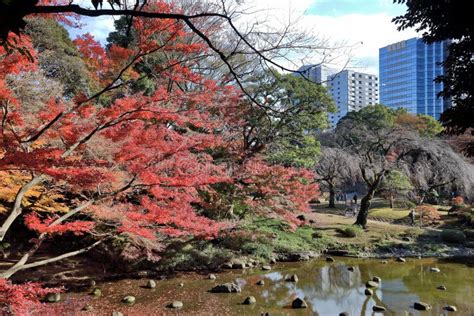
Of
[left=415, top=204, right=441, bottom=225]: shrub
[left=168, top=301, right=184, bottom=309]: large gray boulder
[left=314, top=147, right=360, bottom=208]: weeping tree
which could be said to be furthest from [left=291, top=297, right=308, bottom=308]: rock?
[left=415, top=204, right=441, bottom=225]: shrub

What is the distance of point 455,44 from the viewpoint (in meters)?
6.37

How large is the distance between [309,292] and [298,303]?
56.4 inches

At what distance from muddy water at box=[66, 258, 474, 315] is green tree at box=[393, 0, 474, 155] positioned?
483 centimetres

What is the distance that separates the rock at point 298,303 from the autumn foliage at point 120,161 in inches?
115

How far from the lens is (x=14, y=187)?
7.62m

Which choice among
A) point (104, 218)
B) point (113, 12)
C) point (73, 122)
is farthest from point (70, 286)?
point (113, 12)

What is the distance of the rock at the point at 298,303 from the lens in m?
9.16

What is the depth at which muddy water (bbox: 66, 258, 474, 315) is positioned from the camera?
8836 mm

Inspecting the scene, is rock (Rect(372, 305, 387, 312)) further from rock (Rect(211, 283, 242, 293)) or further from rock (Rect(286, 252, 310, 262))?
rock (Rect(286, 252, 310, 262))

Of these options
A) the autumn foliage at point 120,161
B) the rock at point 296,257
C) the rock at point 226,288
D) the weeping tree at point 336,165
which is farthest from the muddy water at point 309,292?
the weeping tree at point 336,165

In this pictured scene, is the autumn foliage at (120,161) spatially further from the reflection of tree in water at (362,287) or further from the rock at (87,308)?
the reflection of tree in water at (362,287)

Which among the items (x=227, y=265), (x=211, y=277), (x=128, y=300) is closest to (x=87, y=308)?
(x=128, y=300)

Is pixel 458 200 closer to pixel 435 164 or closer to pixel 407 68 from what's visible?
pixel 435 164

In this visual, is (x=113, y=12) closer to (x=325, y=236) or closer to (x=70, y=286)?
(x=70, y=286)
